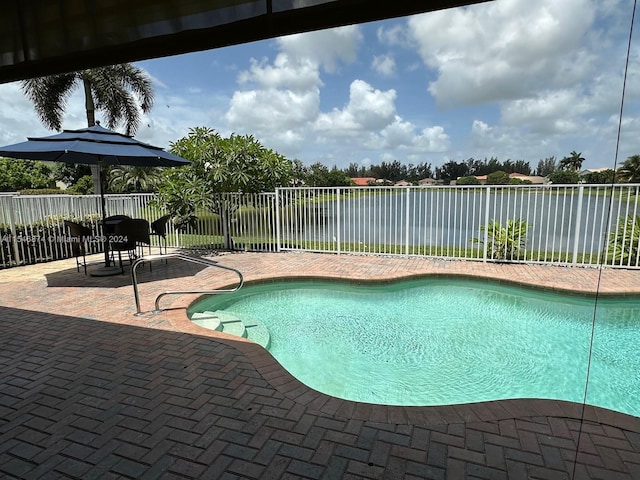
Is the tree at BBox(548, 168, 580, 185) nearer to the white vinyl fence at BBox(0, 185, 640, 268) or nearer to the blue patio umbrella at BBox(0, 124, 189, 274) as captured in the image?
the white vinyl fence at BBox(0, 185, 640, 268)

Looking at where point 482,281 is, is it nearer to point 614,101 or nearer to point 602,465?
point 602,465

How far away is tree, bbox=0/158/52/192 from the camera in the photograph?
90.9 feet

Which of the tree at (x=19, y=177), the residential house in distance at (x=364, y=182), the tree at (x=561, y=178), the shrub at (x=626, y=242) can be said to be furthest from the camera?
the tree at (x=19, y=177)

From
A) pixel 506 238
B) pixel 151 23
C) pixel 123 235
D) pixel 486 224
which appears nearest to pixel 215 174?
pixel 123 235

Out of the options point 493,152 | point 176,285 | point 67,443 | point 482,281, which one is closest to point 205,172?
point 176,285

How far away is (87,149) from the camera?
551cm

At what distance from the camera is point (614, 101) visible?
5.30 feet

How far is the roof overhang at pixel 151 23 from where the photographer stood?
6.83 ft

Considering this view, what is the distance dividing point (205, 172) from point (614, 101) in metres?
8.46

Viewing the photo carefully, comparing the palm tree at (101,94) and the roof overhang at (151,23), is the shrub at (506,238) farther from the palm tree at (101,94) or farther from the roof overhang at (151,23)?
the palm tree at (101,94)

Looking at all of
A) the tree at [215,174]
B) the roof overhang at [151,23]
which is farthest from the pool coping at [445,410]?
the tree at [215,174]

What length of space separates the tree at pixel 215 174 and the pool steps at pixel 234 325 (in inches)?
173

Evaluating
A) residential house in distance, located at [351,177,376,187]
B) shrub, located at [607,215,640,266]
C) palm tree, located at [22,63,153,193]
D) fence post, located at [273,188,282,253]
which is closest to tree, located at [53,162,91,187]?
palm tree, located at [22,63,153,193]

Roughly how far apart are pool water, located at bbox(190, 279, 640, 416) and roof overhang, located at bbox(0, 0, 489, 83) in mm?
3030
